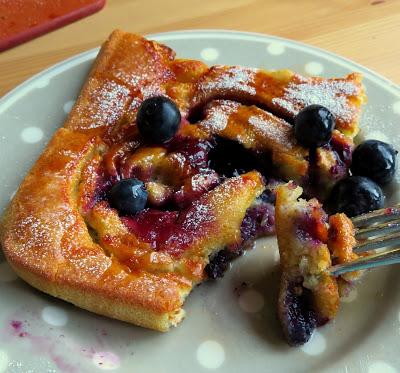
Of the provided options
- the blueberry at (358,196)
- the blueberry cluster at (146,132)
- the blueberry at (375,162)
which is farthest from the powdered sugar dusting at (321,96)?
the blueberry cluster at (146,132)

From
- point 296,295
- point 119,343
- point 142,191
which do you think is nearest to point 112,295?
point 119,343

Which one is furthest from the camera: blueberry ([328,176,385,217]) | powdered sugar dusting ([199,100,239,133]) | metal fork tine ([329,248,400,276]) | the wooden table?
the wooden table

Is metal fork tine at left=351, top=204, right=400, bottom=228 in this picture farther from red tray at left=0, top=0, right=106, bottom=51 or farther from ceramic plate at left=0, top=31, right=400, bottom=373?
red tray at left=0, top=0, right=106, bottom=51

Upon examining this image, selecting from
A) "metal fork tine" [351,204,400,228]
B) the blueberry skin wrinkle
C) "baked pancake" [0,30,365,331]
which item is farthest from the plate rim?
the blueberry skin wrinkle

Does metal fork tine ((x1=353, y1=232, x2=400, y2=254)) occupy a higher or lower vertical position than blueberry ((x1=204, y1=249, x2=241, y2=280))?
higher

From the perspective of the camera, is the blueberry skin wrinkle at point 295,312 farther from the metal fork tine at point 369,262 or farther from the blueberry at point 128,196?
the blueberry at point 128,196

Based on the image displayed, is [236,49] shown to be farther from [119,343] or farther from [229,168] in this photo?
[119,343]

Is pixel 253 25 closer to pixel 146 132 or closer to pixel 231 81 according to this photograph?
pixel 231 81
